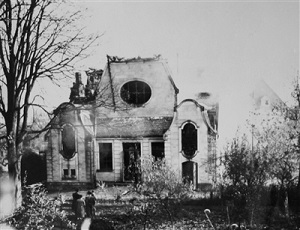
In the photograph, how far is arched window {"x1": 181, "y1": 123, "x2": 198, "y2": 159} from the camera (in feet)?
14.8

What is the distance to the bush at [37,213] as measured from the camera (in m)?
4.35

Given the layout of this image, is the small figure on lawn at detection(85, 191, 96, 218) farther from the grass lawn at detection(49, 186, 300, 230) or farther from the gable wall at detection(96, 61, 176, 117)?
the gable wall at detection(96, 61, 176, 117)

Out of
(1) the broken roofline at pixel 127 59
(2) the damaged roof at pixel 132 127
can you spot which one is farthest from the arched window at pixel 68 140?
(1) the broken roofline at pixel 127 59

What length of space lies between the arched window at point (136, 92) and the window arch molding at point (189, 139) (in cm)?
79

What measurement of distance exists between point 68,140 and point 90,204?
1134 mm

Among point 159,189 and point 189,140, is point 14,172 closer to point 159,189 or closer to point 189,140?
point 159,189

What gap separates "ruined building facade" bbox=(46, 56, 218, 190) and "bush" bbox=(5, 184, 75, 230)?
0.91 feet

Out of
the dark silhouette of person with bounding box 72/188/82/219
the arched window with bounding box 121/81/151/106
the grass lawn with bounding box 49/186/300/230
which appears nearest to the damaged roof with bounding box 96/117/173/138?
the arched window with bounding box 121/81/151/106

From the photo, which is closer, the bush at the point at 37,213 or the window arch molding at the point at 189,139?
the bush at the point at 37,213

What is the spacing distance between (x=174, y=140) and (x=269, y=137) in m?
1.53

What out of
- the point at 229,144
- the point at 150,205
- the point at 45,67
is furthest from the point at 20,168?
the point at 229,144

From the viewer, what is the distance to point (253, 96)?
4.28 meters

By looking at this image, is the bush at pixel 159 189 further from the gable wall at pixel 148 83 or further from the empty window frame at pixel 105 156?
the gable wall at pixel 148 83

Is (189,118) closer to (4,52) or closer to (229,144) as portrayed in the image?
(229,144)
